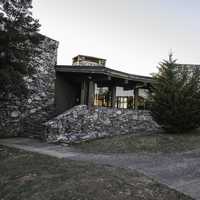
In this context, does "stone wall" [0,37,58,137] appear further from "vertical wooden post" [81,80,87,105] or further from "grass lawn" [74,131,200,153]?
"grass lawn" [74,131,200,153]

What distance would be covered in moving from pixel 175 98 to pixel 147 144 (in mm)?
2671

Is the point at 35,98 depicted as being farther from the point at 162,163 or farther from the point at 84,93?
the point at 162,163

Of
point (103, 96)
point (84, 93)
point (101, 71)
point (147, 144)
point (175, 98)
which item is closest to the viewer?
point (147, 144)

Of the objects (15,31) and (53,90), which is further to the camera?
(53,90)

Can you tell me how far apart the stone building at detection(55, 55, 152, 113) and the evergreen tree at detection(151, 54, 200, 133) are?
2828 millimetres

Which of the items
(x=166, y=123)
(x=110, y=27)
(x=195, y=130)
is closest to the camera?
(x=166, y=123)

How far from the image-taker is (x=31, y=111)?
1331 centimetres

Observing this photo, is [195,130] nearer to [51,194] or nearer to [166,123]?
[166,123]

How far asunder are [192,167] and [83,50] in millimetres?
22626

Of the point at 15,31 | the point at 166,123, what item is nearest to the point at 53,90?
the point at 15,31

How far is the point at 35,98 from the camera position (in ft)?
44.1

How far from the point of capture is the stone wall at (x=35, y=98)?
40.8 ft

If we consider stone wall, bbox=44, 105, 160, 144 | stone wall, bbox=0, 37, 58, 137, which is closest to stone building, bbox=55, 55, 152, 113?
stone wall, bbox=0, 37, 58, 137

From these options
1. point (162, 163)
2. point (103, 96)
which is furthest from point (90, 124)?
point (162, 163)
